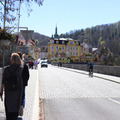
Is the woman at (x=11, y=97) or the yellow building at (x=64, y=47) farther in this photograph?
the yellow building at (x=64, y=47)

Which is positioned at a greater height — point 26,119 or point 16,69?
point 16,69

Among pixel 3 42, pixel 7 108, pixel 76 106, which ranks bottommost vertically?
pixel 76 106

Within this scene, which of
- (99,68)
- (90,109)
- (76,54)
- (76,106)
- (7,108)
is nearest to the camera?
(7,108)

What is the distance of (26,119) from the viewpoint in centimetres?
579

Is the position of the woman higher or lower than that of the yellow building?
lower

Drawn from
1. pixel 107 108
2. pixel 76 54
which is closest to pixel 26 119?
pixel 107 108

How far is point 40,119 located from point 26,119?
466mm

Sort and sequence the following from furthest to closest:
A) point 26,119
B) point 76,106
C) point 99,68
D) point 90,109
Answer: point 99,68, point 76,106, point 90,109, point 26,119

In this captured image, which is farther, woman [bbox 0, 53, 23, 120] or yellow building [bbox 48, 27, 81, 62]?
yellow building [bbox 48, 27, 81, 62]

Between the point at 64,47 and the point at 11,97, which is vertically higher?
the point at 64,47

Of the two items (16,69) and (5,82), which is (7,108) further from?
(16,69)

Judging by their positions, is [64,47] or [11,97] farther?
[64,47]

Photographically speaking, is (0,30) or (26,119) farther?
(0,30)

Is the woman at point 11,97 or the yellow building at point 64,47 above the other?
the yellow building at point 64,47
